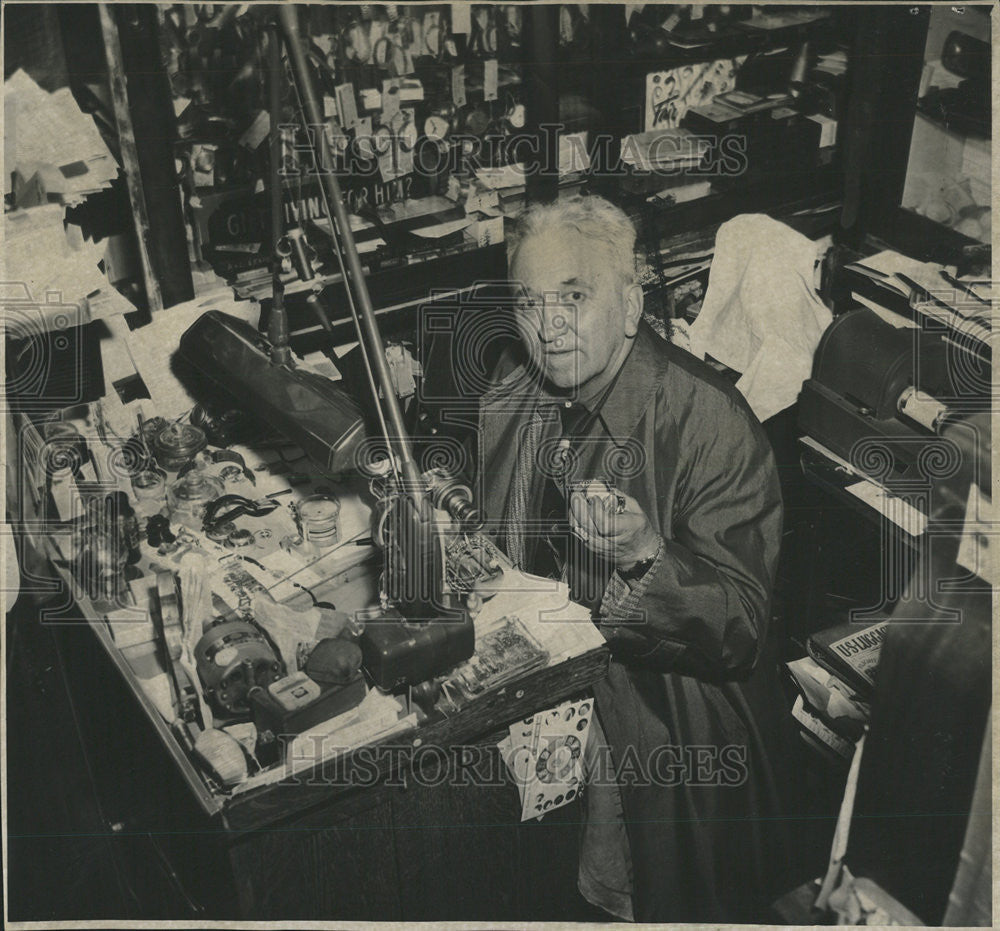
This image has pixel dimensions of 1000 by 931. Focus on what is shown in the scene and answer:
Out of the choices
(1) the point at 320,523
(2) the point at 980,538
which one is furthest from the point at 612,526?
(2) the point at 980,538

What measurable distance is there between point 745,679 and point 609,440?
1.95 feet

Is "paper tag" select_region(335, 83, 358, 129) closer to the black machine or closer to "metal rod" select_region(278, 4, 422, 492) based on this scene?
the black machine

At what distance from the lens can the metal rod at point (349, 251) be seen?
5.34 ft

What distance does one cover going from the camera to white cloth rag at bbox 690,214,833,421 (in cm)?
328

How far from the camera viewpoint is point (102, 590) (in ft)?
6.85

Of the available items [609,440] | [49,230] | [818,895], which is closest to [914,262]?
[609,440]

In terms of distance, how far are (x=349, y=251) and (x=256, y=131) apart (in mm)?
1301

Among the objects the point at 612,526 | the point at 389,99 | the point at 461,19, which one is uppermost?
the point at 461,19

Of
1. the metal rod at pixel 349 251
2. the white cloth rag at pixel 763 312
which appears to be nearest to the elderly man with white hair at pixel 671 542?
the metal rod at pixel 349 251

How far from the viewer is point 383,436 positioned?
191 cm

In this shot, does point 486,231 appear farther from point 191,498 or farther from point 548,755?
point 548,755

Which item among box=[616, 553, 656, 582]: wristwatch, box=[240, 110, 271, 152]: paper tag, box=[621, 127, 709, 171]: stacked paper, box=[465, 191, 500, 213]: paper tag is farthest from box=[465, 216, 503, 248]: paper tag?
box=[616, 553, 656, 582]: wristwatch

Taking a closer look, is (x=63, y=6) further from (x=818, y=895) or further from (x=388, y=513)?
(x=818, y=895)

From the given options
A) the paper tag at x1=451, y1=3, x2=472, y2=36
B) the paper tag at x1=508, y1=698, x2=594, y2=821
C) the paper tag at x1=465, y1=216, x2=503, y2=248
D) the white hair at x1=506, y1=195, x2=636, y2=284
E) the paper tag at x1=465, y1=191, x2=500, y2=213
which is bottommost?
the paper tag at x1=508, y1=698, x2=594, y2=821
